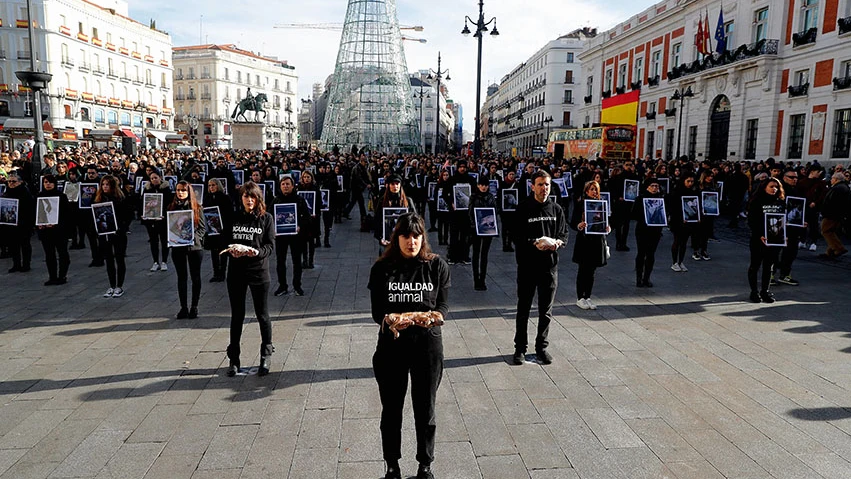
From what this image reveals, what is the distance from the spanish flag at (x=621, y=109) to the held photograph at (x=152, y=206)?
34.1 m

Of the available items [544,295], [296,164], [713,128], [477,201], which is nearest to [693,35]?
[713,128]

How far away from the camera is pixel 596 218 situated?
24.2 ft

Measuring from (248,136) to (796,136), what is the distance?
33.2m

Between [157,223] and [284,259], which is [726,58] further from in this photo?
[157,223]

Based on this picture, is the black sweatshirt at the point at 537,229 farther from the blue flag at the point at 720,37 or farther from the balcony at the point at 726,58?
the blue flag at the point at 720,37

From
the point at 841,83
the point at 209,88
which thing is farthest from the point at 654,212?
the point at 209,88

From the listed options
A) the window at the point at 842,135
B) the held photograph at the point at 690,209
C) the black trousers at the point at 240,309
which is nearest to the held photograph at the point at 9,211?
the black trousers at the point at 240,309

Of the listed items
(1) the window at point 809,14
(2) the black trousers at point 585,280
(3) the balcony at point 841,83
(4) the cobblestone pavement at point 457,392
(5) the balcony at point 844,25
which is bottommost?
(4) the cobblestone pavement at point 457,392

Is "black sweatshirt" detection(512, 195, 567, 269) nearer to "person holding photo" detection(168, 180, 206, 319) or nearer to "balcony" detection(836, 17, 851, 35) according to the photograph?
"person holding photo" detection(168, 180, 206, 319)

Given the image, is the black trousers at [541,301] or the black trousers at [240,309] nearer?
the black trousers at [240,309]

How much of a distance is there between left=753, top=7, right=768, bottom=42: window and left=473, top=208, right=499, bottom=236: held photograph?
28.5 m

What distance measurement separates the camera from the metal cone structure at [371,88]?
4603 cm

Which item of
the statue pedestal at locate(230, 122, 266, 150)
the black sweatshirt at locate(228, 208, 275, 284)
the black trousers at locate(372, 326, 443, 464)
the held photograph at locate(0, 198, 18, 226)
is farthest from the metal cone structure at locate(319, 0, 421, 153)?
the black trousers at locate(372, 326, 443, 464)

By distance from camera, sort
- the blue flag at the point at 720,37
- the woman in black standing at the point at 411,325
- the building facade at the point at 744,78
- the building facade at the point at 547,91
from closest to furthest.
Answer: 1. the woman in black standing at the point at 411,325
2. the building facade at the point at 744,78
3. the blue flag at the point at 720,37
4. the building facade at the point at 547,91
